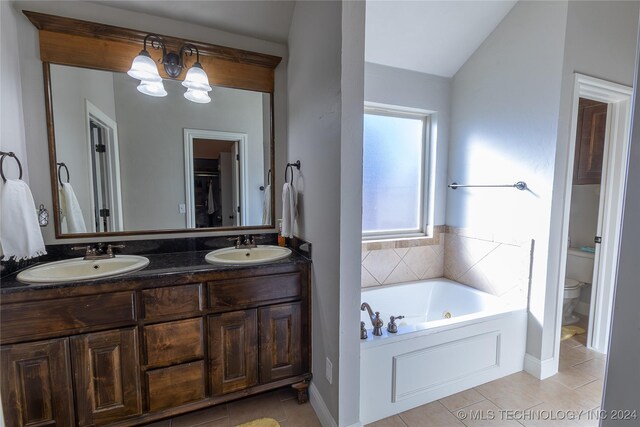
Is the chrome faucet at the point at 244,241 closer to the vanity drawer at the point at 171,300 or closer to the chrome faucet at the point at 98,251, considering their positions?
the vanity drawer at the point at 171,300

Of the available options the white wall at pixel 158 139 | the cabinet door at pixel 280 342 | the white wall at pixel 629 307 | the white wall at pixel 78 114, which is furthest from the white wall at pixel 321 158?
the white wall at pixel 78 114

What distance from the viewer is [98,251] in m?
1.75

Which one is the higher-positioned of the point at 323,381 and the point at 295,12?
the point at 295,12

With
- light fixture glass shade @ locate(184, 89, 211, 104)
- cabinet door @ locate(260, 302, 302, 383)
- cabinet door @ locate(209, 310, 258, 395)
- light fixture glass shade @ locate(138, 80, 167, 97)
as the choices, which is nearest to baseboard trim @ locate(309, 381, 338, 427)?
cabinet door @ locate(260, 302, 302, 383)

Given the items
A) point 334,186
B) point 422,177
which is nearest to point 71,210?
point 334,186

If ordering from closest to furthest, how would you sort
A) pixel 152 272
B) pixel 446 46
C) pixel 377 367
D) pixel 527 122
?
pixel 152 272
pixel 377 367
pixel 527 122
pixel 446 46

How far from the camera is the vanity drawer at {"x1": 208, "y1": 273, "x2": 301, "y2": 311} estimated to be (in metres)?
1.63

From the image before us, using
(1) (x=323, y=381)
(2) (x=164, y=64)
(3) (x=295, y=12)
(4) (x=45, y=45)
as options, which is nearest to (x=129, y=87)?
(2) (x=164, y=64)

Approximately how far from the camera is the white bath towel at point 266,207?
2.25 m

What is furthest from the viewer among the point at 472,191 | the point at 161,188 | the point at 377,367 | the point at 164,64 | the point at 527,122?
the point at 472,191

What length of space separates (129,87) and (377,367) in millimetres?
2316

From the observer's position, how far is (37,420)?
1.36m

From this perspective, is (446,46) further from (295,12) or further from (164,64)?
(164,64)

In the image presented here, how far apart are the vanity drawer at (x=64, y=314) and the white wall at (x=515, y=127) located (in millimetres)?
2606
